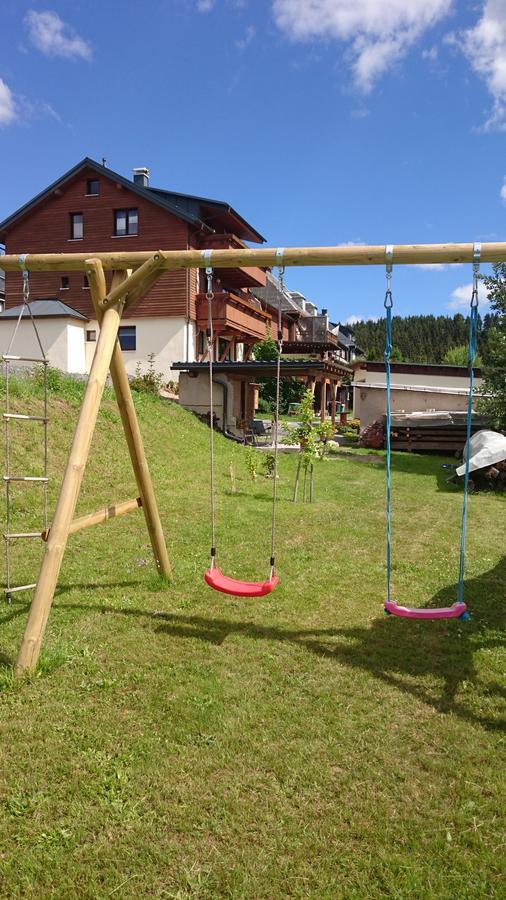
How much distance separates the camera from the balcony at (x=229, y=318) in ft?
86.2

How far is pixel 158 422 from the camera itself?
17234 mm

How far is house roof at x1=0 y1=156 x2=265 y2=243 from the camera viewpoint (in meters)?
26.2

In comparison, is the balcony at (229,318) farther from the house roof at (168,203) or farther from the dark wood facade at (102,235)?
the house roof at (168,203)

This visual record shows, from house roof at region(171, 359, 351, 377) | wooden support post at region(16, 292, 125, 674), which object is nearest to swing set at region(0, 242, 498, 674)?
wooden support post at region(16, 292, 125, 674)

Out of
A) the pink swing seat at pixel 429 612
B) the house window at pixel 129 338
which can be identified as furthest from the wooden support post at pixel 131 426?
the house window at pixel 129 338

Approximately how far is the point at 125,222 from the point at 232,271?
5.79 metres

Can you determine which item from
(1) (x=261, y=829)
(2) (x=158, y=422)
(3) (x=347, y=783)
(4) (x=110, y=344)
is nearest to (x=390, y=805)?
(3) (x=347, y=783)

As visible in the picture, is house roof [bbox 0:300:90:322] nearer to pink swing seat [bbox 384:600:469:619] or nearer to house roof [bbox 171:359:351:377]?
house roof [bbox 171:359:351:377]

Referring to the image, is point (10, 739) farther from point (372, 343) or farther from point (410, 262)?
point (372, 343)

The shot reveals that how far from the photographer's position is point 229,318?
26.6m

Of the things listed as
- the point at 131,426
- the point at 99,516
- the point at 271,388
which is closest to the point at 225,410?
the point at 271,388

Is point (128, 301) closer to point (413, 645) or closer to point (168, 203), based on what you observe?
point (413, 645)

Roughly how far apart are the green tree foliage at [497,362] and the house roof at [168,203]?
49.1 ft

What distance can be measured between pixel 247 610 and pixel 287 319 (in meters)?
42.5
